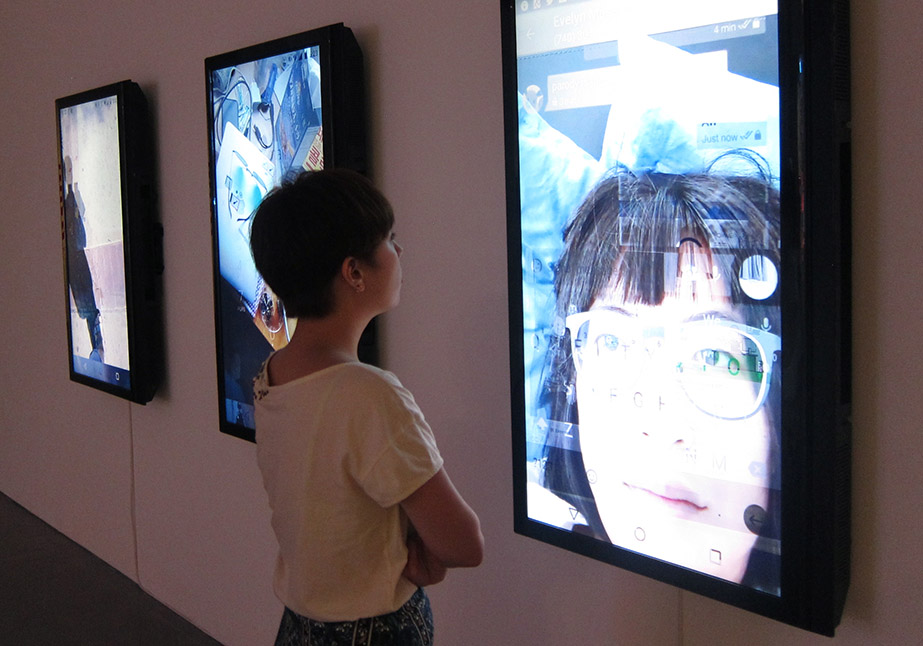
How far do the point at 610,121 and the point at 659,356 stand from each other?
45cm

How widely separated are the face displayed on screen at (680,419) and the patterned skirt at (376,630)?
44cm

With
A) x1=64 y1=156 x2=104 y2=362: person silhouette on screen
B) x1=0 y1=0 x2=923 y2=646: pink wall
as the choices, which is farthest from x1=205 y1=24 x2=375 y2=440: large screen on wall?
x1=64 y1=156 x2=104 y2=362: person silhouette on screen

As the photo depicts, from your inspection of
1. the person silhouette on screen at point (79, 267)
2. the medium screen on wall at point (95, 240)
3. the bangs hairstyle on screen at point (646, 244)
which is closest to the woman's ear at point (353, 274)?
the bangs hairstyle on screen at point (646, 244)

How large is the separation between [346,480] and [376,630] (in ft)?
0.85

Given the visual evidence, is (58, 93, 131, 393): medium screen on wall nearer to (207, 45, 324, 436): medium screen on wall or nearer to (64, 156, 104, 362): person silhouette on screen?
(64, 156, 104, 362): person silhouette on screen

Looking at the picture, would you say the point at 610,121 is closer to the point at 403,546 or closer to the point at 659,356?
the point at 659,356

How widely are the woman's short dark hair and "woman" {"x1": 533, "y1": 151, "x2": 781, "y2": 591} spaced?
48 cm

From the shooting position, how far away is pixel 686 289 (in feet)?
4.89

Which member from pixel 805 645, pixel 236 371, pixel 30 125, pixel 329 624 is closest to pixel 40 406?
pixel 30 125

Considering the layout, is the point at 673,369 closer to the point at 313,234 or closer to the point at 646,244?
the point at 646,244

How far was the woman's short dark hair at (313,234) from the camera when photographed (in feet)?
4.39

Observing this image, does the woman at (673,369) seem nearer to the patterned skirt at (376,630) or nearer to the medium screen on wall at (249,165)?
the patterned skirt at (376,630)

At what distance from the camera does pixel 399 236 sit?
7.44ft

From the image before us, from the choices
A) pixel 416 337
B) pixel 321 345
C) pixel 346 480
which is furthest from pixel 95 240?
pixel 346 480
